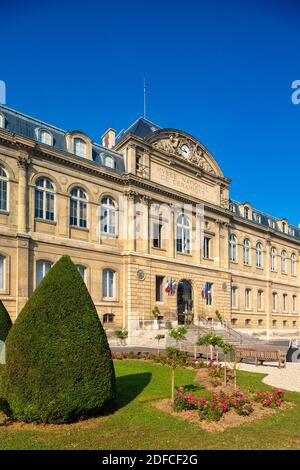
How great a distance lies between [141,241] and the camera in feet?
102

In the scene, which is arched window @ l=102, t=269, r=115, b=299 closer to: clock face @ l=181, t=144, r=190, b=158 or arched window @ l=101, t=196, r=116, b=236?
arched window @ l=101, t=196, r=116, b=236

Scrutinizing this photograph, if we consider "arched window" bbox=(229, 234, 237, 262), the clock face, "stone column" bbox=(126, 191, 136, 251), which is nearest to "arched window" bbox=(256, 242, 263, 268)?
"arched window" bbox=(229, 234, 237, 262)

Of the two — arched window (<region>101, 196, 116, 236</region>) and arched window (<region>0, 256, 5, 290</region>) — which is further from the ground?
arched window (<region>101, 196, 116, 236</region>)

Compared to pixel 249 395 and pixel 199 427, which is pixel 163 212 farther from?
pixel 199 427

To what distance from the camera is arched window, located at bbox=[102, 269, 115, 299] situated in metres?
29.2

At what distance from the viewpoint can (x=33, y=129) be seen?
89.3ft

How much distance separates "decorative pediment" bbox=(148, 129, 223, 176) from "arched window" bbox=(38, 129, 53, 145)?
9299mm

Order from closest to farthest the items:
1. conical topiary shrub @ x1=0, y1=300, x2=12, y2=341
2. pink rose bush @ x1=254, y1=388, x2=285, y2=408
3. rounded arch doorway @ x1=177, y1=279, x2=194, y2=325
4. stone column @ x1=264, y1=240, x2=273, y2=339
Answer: pink rose bush @ x1=254, y1=388, x2=285, y2=408 → conical topiary shrub @ x1=0, y1=300, x2=12, y2=341 → rounded arch doorway @ x1=177, y1=279, x2=194, y2=325 → stone column @ x1=264, y1=240, x2=273, y2=339

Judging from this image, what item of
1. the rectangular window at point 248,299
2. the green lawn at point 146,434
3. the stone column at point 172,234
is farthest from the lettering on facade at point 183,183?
the green lawn at point 146,434

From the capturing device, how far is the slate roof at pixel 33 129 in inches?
1020

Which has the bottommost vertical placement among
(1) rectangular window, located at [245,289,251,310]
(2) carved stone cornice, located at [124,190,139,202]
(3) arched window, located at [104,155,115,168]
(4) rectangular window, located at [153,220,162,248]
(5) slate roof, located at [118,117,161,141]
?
(1) rectangular window, located at [245,289,251,310]

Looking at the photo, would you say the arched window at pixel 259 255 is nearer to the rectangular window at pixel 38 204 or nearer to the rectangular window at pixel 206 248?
the rectangular window at pixel 206 248

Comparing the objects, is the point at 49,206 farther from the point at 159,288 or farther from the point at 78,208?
the point at 159,288

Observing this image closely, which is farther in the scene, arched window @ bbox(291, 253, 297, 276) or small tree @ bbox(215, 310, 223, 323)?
arched window @ bbox(291, 253, 297, 276)
